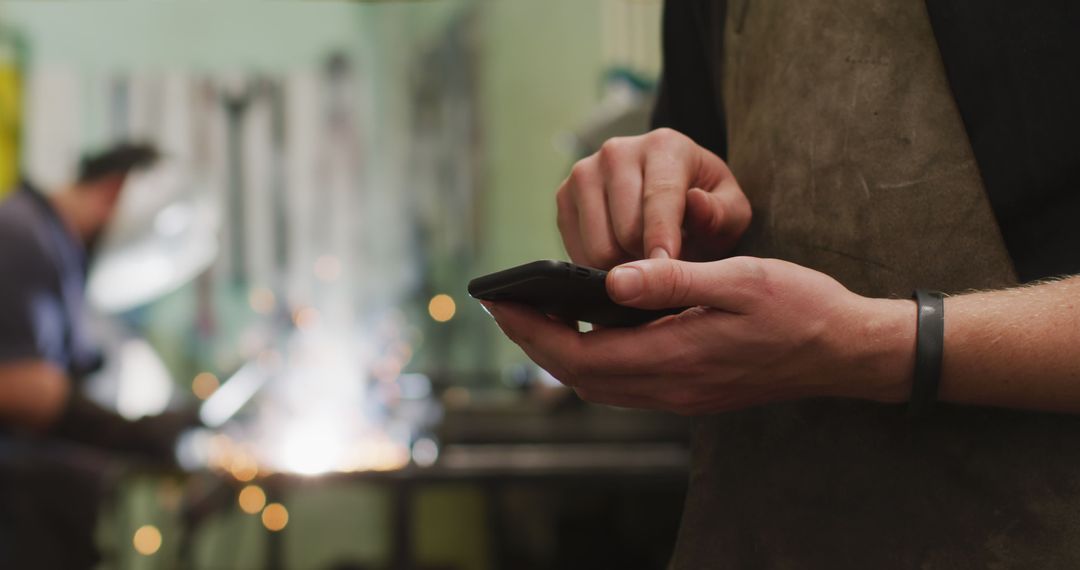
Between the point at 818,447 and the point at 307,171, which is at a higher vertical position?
the point at 818,447

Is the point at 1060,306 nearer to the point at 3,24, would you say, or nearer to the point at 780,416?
the point at 780,416

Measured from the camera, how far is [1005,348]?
0.59 meters

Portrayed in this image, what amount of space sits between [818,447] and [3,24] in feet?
14.8

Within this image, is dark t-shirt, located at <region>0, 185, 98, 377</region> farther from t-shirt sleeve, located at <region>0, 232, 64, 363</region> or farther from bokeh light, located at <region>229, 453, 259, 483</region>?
bokeh light, located at <region>229, 453, 259, 483</region>

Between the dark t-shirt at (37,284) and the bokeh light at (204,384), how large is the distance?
1613 millimetres

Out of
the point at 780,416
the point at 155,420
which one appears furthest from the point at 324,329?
the point at 780,416

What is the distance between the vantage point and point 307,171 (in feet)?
15.3

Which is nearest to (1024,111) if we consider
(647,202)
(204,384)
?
(647,202)

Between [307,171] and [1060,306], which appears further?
[307,171]

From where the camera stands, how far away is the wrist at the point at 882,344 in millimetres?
583

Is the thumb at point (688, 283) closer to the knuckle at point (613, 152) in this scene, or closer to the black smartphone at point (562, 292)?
the black smartphone at point (562, 292)

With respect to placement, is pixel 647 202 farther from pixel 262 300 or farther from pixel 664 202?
pixel 262 300

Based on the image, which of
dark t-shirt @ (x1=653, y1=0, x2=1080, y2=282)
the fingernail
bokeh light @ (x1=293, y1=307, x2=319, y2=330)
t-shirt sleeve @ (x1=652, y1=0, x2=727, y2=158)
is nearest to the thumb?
the fingernail

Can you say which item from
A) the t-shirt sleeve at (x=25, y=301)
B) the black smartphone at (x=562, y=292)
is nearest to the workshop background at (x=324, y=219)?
the t-shirt sleeve at (x=25, y=301)
